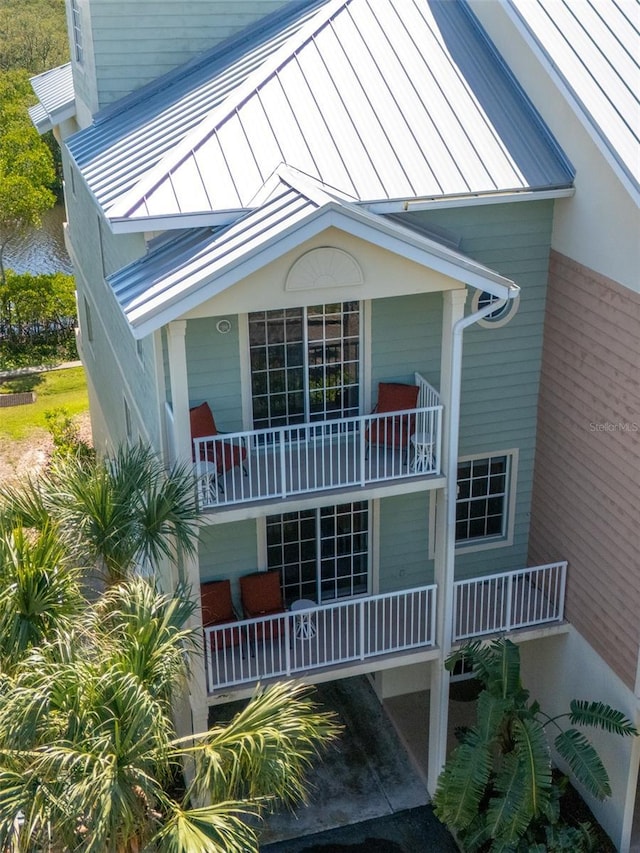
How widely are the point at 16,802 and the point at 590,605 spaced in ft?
28.5

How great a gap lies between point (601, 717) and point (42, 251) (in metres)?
41.3

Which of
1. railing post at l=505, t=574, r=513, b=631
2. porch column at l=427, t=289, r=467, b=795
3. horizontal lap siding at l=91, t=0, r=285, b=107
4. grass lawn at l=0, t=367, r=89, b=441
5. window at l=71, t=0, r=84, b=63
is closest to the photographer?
porch column at l=427, t=289, r=467, b=795

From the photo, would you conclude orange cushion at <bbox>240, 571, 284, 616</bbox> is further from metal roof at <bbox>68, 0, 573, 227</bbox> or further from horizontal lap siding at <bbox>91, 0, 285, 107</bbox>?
horizontal lap siding at <bbox>91, 0, 285, 107</bbox>

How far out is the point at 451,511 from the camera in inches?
535

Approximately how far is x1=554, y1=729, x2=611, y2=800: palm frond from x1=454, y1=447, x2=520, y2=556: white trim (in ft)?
11.0

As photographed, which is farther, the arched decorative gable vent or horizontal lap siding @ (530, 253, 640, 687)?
horizontal lap siding @ (530, 253, 640, 687)

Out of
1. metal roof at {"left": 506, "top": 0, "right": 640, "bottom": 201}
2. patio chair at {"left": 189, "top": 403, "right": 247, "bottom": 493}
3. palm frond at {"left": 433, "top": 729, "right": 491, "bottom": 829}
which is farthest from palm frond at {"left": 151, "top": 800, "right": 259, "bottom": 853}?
metal roof at {"left": 506, "top": 0, "right": 640, "bottom": 201}

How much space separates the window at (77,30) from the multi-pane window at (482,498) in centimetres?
1123

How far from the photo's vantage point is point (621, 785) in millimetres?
13812

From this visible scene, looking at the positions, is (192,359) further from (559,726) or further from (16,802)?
(559,726)

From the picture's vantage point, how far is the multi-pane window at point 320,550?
15.1 m

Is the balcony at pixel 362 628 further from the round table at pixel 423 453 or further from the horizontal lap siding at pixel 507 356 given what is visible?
the round table at pixel 423 453

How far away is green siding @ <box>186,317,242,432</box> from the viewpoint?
44.4ft

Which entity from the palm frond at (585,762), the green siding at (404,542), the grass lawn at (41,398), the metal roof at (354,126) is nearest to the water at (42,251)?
the grass lawn at (41,398)
